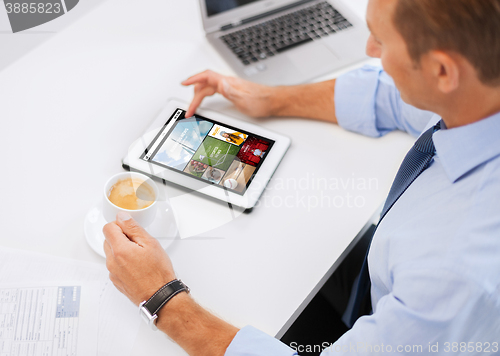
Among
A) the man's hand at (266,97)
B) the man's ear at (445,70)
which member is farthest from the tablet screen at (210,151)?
the man's ear at (445,70)

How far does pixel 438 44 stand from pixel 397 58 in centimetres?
8

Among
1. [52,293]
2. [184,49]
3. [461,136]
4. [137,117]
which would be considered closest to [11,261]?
[52,293]

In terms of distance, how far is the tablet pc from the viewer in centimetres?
94

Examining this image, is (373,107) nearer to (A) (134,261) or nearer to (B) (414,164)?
(B) (414,164)

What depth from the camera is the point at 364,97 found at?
107cm

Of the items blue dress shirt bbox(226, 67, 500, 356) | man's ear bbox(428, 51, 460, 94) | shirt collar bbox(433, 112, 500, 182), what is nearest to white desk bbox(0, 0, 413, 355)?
blue dress shirt bbox(226, 67, 500, 356)

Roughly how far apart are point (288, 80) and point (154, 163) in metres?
0.47

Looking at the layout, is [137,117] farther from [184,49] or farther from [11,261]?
[11,261]

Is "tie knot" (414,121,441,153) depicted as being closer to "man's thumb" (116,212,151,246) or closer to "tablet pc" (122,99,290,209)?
"tablet pc" (122,99,290,209)

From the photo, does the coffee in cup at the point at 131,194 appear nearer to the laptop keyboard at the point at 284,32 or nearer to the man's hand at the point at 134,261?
the man's hand at the point at 134,261

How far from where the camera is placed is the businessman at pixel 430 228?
1.94ft

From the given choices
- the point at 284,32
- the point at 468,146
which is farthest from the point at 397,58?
the point at 284,32

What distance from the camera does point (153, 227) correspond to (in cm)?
89

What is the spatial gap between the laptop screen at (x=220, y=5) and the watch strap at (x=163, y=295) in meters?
0.78
